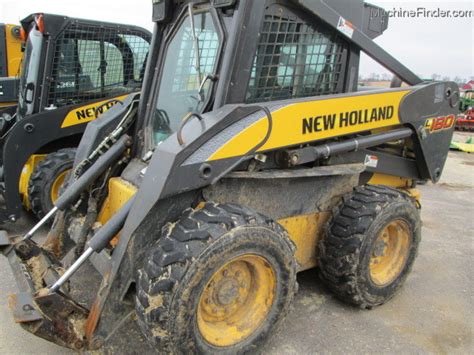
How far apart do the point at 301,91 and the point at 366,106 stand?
1.59 feet

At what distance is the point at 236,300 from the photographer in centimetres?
258

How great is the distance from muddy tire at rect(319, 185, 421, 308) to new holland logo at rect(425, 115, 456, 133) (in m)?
0.75

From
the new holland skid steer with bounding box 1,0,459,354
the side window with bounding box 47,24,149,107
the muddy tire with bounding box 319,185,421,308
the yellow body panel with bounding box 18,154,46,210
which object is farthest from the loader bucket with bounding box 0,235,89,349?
the side window with bounding box 47,24,149,107

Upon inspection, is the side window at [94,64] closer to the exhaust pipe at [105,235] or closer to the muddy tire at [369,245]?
the exhaust pipe at [105,235]

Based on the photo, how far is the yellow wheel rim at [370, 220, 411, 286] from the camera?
3.37 meters

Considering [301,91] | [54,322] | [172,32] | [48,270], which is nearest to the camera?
[54,322]

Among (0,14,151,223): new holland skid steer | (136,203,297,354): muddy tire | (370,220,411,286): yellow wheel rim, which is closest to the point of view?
(136,203,297,354): muddy tire

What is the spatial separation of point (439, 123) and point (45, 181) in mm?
3943

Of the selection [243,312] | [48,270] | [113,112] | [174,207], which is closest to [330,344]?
[243,312]

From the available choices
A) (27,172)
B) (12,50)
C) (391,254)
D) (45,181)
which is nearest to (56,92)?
(27,172)

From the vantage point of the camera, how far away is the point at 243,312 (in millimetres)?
2613

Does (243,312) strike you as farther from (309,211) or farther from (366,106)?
(366,106)

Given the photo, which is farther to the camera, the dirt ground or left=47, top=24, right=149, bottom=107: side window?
left=47, top=24, right=149, bottom=107: side window

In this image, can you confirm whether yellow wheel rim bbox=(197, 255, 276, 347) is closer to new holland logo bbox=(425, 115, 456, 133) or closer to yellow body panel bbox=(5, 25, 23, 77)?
new holland logo bbox=(425, 115, 456, 133)
